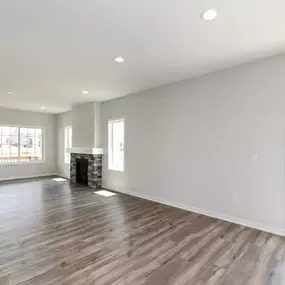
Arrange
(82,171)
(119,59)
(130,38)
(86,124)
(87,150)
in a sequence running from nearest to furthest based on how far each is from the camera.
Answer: (130,38) → (119,59) → (87,150) → (86,124) → (82,171)

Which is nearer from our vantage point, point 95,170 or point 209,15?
point 209,15

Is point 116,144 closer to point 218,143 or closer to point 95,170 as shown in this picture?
point 95,170

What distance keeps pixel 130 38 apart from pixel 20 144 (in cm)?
747

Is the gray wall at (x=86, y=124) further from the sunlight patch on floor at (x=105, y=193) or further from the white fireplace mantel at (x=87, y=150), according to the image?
the sunlight patch on floor at (x=105, y=193)

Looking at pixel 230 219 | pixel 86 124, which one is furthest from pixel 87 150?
pixel 230 219

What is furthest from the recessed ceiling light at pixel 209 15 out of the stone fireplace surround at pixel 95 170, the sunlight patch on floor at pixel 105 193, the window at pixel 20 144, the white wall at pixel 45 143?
the window at pixel 20 144

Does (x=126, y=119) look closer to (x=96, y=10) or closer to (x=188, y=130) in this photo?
(x=188, y=130)

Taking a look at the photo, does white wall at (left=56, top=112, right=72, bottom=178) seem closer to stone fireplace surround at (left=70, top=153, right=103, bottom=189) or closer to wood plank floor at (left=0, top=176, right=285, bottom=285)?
stone fireplace surround at (left=70, top=153, right=103, bottom=189)

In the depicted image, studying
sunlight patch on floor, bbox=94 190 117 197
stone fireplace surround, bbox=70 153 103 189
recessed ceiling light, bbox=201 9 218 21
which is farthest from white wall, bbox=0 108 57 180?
recessed ceiling light, bbox=201 9 218 21

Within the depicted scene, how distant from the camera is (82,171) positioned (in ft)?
24.6

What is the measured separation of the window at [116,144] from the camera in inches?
250

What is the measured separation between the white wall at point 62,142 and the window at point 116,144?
2866 mm

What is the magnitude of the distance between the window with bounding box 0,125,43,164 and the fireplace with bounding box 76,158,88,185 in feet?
7.87

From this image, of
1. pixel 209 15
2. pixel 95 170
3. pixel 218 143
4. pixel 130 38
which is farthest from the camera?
pixel 95 170
